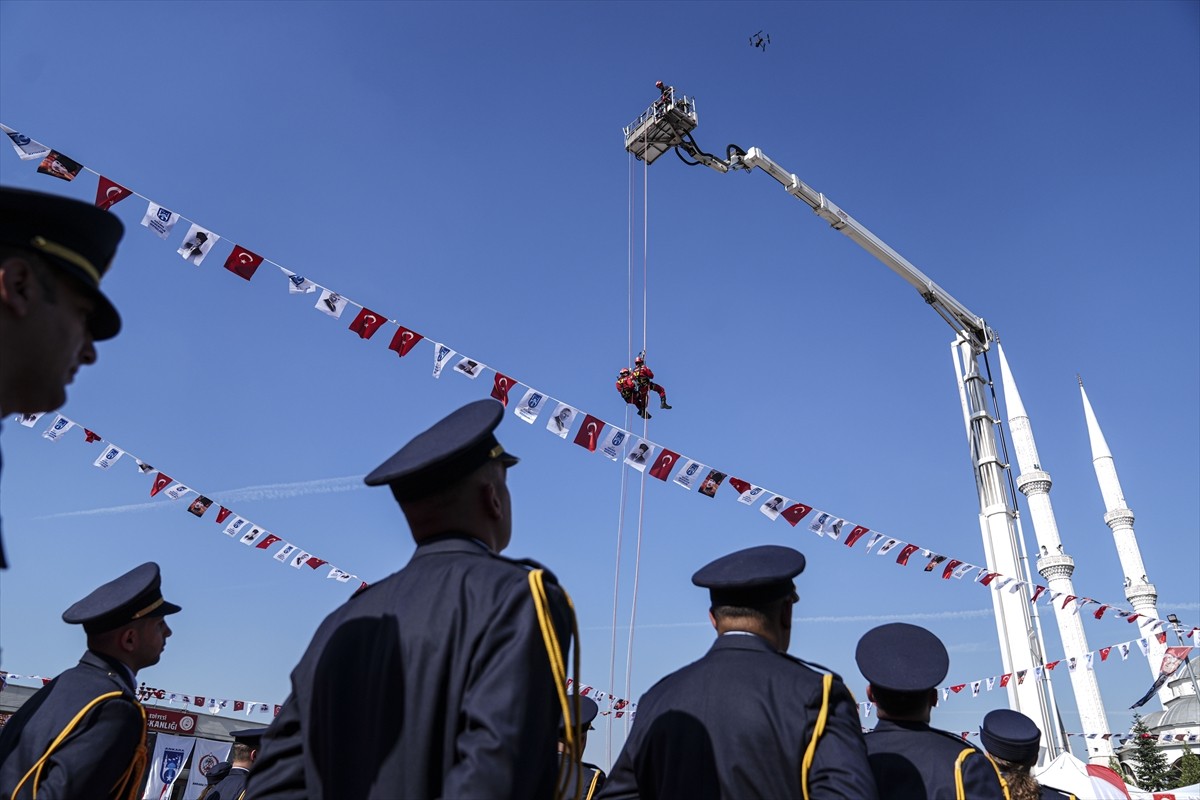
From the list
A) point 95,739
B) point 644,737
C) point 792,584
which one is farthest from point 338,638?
point 95,739

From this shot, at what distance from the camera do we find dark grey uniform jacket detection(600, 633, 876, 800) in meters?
2.61

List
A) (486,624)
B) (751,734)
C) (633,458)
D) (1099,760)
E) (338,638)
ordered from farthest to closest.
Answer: (1099,760) → (633,458) → (751,734) → (338,638) → (486,624)

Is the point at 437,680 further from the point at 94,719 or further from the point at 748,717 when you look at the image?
the point at 94,719

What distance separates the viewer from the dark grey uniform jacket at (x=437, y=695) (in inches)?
70.3

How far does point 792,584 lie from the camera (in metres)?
3.02

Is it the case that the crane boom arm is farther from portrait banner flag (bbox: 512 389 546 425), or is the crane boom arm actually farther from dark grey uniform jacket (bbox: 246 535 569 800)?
dark grey uniform jacket (bbox: 246 535 569 800)

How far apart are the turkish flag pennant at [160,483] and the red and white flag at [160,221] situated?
12.1ft

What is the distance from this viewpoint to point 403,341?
31.5 ft

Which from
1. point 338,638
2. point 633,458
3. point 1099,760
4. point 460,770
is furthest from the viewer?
point 1099,760

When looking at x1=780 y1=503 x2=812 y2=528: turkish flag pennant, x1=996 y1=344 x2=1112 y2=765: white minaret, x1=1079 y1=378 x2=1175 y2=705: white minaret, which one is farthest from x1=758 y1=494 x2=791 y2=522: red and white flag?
x1=1079 y1=378 x2=1175 y2=705: white minaret

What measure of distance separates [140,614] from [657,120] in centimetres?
1619

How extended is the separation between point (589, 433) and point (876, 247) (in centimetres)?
1082

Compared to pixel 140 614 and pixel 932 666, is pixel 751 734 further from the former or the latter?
pixel 140 614

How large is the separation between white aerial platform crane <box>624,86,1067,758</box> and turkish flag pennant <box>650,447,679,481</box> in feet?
27.5
